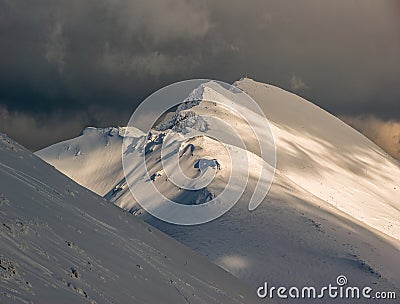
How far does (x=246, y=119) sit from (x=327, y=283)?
98782 mm

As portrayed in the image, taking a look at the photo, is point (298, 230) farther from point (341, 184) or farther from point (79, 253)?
point (79, 253)

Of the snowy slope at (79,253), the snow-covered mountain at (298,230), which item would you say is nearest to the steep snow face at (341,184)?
the snow-covered mountain at (298,230)

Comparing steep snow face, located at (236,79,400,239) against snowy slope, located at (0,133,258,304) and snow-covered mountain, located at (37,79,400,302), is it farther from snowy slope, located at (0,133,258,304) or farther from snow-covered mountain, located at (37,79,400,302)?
snowy slope, located at (0,133,258,304)

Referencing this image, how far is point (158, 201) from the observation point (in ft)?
470

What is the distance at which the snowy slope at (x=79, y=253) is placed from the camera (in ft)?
76.3

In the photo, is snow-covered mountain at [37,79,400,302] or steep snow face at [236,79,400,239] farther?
steep snow face at [236,79,400,239]

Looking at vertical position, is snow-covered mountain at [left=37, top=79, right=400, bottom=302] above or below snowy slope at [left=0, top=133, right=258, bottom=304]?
above

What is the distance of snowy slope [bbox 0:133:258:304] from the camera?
23266 millimetres

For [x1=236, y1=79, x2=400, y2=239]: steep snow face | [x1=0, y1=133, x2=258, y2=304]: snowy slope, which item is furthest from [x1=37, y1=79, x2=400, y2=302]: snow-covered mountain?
[x1=0, y1=133, x2=258, y2=304]: snowy slope

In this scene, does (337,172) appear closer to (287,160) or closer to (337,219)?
(287,160)

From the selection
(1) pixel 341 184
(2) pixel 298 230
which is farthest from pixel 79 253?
(1) pixel 341 184

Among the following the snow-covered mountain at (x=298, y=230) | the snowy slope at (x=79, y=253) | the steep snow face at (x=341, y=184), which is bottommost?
the snowy slope at (x=79, y=253)

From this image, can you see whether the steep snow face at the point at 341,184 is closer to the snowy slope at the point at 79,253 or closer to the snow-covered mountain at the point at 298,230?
the snow-covered mountain at the point at 298,230

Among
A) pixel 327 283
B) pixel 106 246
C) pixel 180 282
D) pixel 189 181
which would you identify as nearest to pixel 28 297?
pixel 106 246
